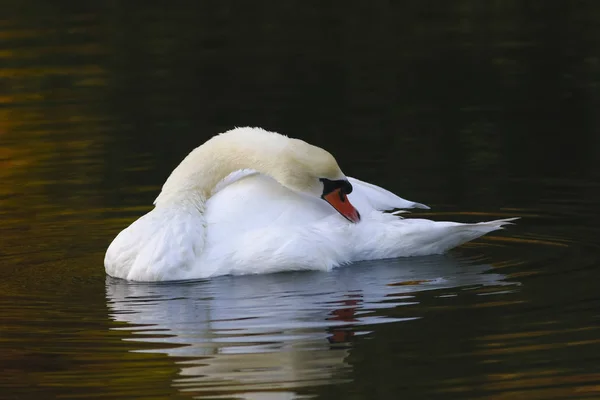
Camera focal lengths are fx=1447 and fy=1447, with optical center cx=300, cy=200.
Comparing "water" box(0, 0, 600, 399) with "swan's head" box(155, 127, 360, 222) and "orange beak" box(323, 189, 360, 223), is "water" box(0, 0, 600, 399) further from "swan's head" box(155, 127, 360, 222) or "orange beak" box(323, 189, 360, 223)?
"swan's head" box(155, 127, 360, 222)

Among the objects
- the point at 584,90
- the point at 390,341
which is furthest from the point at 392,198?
the point at 584,90

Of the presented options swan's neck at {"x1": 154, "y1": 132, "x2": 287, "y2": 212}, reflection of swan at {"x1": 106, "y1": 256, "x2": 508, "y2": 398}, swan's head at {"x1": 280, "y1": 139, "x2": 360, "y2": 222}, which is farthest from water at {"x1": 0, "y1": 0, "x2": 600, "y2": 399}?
swan's neck at {"x1": 154, "y1": 132, "x2": 287, "y2": 212}

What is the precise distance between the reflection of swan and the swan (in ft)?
0.36

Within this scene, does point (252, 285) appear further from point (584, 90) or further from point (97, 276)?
point (584, 90)

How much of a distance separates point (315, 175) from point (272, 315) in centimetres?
160

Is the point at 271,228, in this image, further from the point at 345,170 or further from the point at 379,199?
the point at 345,170

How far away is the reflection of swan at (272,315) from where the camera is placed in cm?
779

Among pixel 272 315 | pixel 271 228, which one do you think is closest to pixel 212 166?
pixel 271 228

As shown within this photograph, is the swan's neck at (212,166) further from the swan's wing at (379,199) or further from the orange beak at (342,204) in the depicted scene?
the swan's wing at (379,199)

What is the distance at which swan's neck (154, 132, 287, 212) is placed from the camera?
10703mm

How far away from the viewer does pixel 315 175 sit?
10.4 metres

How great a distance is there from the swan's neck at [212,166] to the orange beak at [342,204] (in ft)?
1.56

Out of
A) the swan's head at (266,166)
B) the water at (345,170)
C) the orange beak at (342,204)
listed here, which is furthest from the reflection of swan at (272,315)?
the swan's head at (266,166)

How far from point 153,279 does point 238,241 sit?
661 millimetres
